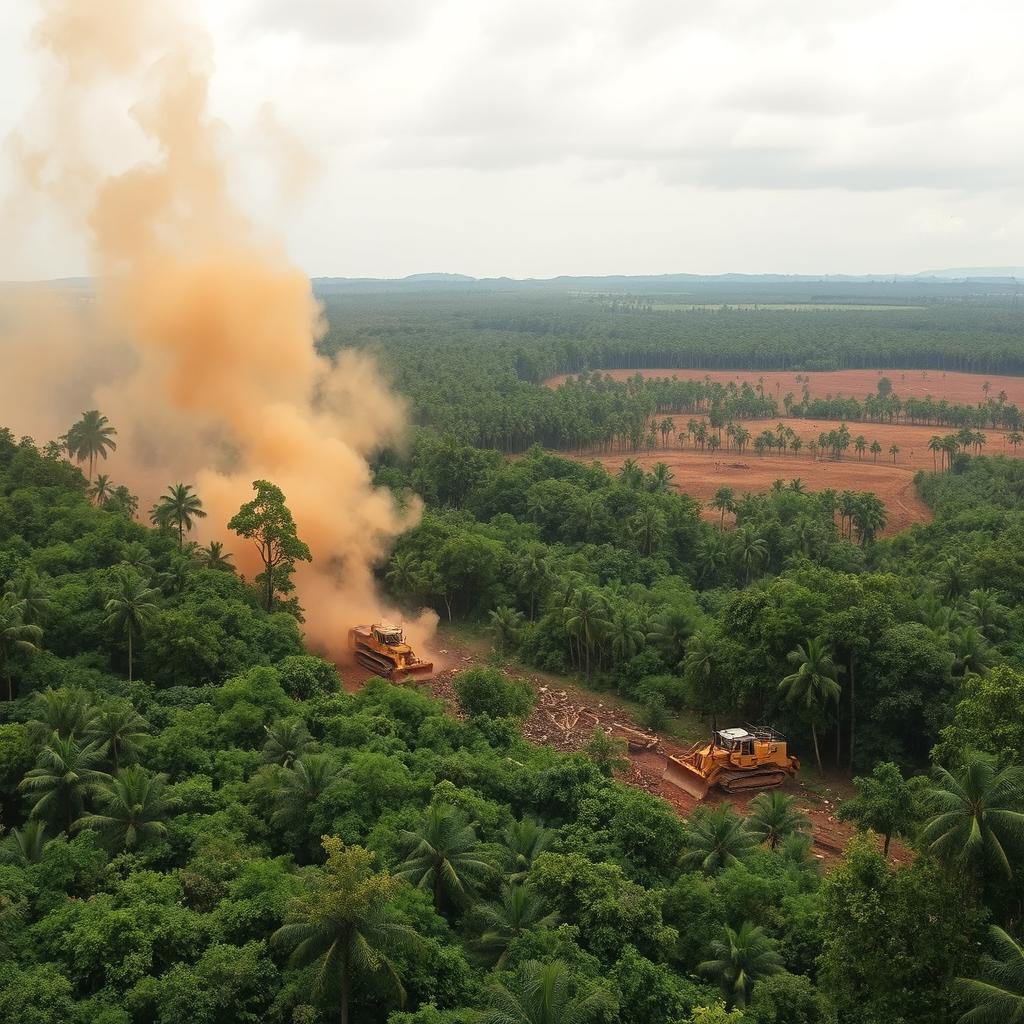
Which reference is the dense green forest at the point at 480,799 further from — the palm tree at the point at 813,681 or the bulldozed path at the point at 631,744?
the bulldozed path at the point at 631,744

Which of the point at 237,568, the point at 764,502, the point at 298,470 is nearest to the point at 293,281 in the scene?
the point at 298,470

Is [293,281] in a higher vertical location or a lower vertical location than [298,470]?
higher

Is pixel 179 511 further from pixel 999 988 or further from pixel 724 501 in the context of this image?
pixel 724 501

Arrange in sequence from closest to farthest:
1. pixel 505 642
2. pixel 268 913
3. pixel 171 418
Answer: pixel 268 913
pixel 505 642
pixel 171 418

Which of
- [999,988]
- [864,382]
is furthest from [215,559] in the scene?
[864,382]

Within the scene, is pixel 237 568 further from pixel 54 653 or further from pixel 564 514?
pixel 564 514

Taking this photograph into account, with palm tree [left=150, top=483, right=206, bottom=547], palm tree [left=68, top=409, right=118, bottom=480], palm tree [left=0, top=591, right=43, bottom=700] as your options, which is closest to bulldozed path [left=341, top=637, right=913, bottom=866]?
palm tree [left=150, top=483, right=206, bottom=547]

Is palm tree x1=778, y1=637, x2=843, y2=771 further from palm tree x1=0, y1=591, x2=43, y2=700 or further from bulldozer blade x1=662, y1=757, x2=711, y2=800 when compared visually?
palm tree x1=0, y1=591, x2=43, y2=700
